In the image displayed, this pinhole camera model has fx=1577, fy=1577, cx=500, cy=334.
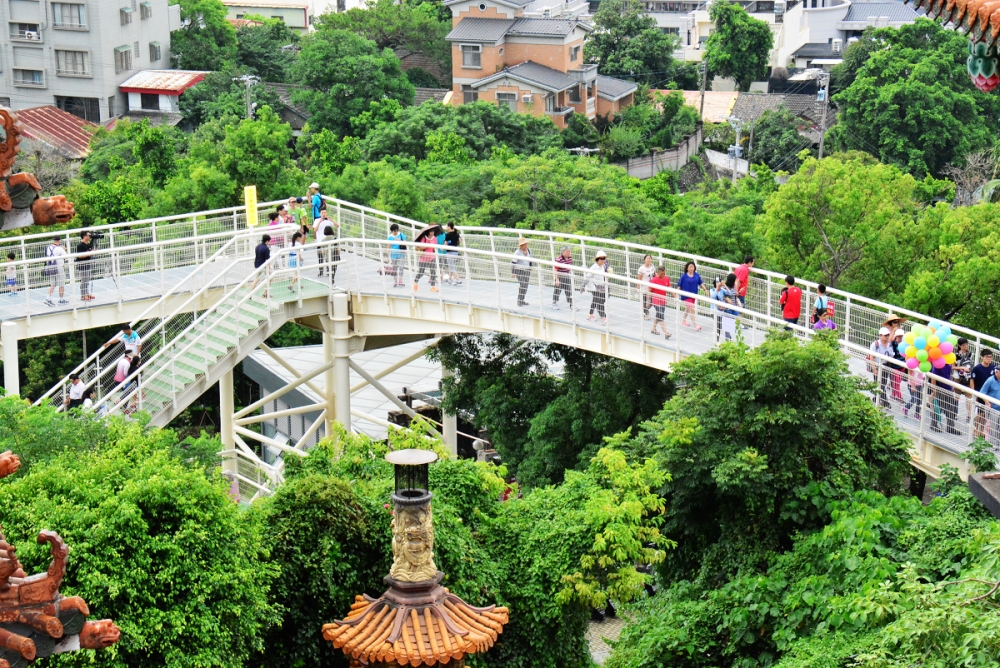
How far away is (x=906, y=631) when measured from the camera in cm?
1627

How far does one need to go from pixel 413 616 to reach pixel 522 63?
71130 millimetres

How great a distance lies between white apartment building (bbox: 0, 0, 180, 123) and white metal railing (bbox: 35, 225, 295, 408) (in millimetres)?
47671

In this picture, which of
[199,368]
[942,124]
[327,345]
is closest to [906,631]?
[199,368]

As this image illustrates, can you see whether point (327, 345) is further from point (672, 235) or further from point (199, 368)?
point (672, 235)

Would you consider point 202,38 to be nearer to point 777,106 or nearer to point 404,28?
point 404,28

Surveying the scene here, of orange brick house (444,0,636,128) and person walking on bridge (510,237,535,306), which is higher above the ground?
person walking on bridge (510,237,535,306)

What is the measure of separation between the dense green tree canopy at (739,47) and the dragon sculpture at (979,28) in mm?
84545

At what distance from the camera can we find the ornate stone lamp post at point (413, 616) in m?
17.9

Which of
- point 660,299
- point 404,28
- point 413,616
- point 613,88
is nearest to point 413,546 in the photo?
point 413,616

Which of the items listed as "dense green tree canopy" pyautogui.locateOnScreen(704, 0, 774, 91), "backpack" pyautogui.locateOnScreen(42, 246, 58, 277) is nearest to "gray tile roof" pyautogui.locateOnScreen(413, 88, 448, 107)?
"dense green tree canopy" pyautogui.locateOnScreen(704, 0, 774, 91)

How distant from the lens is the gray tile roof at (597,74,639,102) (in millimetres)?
89250

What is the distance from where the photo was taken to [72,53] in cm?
7925

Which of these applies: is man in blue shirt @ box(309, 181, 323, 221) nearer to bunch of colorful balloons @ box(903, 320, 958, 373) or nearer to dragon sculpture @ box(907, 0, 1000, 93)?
bunch of colorful balloons @ box(903, 320, 958, 373)

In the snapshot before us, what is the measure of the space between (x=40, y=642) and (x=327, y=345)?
24.0m
